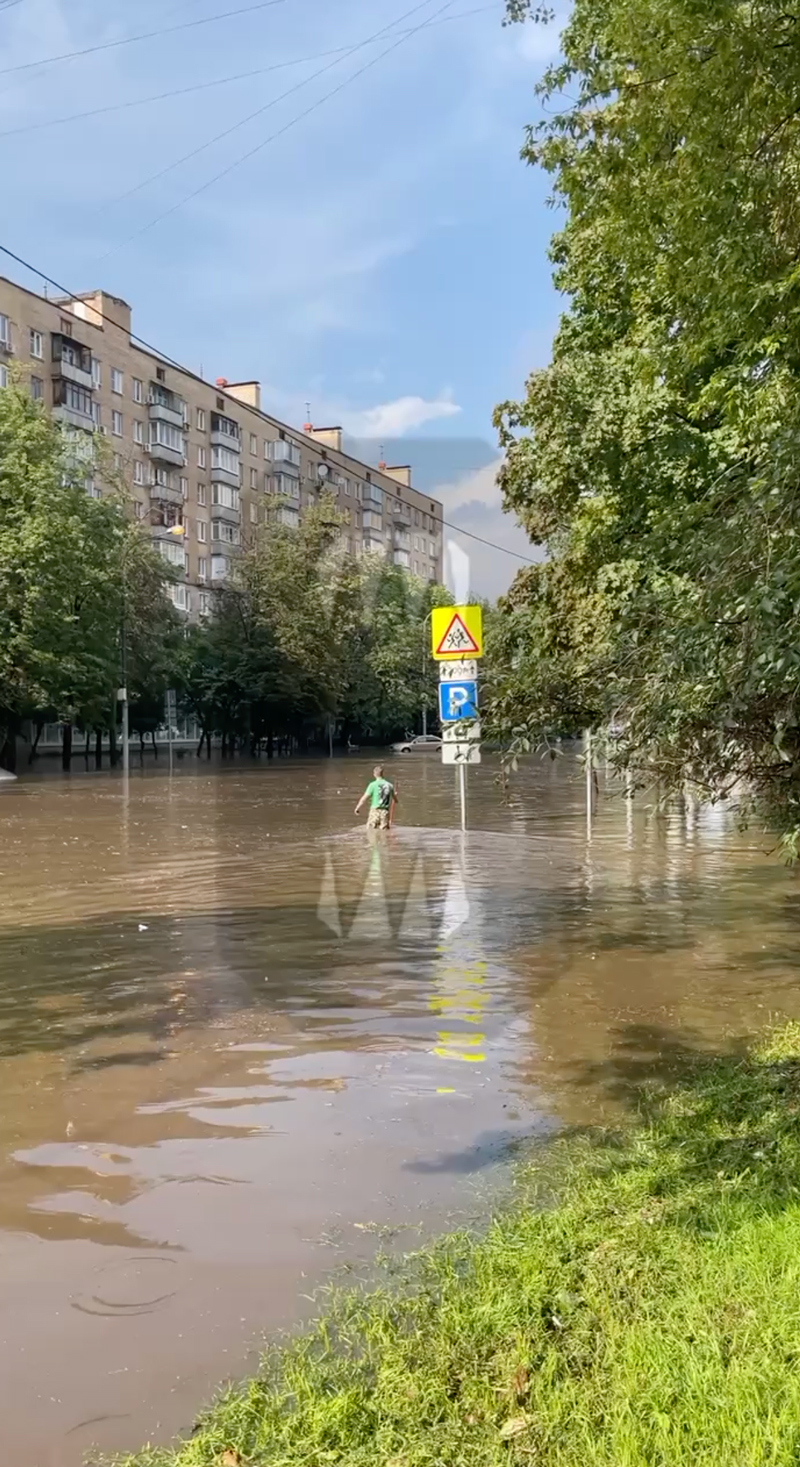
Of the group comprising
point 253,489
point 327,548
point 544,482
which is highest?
point 253,489

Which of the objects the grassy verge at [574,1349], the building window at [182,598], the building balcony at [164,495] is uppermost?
the building balcony at [164,495]

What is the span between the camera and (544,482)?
17453mm

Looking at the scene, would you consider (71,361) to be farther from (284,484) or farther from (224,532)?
(284,484)

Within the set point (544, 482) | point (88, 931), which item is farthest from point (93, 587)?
point (88, 931)

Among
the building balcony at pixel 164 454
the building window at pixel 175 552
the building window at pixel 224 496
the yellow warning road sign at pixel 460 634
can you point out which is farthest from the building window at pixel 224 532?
the yellow warning road sign at pixel 460 634

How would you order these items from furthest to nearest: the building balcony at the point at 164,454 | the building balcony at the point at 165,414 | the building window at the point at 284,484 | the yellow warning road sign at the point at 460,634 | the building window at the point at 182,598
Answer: the building window at the point at 284,484 → the building window at the point at 182,598 → the building balcony at the point at 164,454 → the building balcony at the point at 165,414 → the yellow warning road sign at the point at 460,634

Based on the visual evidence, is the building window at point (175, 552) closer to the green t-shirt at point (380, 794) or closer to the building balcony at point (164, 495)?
the building balcony at point (164, 495)

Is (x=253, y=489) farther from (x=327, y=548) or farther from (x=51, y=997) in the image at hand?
(x=51, y=997)

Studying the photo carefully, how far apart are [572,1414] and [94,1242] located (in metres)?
2.30

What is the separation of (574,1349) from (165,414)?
7214 centimetres

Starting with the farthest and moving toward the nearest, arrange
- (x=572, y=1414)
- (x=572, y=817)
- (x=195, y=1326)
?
(x=572, y=817) → (x=195, y=1326) → (x=572, y=1414)

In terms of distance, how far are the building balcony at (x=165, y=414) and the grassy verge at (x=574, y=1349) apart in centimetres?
7040

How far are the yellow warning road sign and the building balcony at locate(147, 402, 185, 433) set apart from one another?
59839 millimetres

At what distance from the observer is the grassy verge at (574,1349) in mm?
2984
